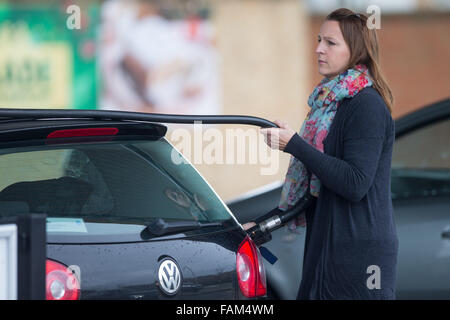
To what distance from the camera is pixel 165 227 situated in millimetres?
3141

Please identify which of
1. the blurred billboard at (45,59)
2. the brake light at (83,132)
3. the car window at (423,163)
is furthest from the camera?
the blurred billboard at (45,59)

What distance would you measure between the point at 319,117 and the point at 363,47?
34 centimetres

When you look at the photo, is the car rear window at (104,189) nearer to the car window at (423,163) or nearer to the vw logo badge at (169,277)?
the vw logo badge at (169,277)

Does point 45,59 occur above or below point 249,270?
above

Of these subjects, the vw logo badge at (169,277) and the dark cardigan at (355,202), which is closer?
the vw logo badge at (169,277)

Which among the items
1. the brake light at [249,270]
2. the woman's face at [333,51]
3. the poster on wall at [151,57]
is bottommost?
the brake light at [249,270]

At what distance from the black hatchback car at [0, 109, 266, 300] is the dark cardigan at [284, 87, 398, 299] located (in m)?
0.31

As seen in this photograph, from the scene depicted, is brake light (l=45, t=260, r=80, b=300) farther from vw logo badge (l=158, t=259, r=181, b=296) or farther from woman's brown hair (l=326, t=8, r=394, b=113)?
woman's brown hair (l=326, t=8, r=394, b=113)

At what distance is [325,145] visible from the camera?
3.50 m

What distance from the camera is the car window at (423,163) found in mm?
5445

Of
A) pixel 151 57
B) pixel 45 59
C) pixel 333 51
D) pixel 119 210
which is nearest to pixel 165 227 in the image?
pixel 119 210

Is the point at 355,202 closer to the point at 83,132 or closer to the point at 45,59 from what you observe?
the point at 83,132

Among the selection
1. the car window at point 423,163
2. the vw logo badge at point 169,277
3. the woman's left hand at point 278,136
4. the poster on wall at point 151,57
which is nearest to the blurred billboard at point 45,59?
the poster on wall at point 151,57
